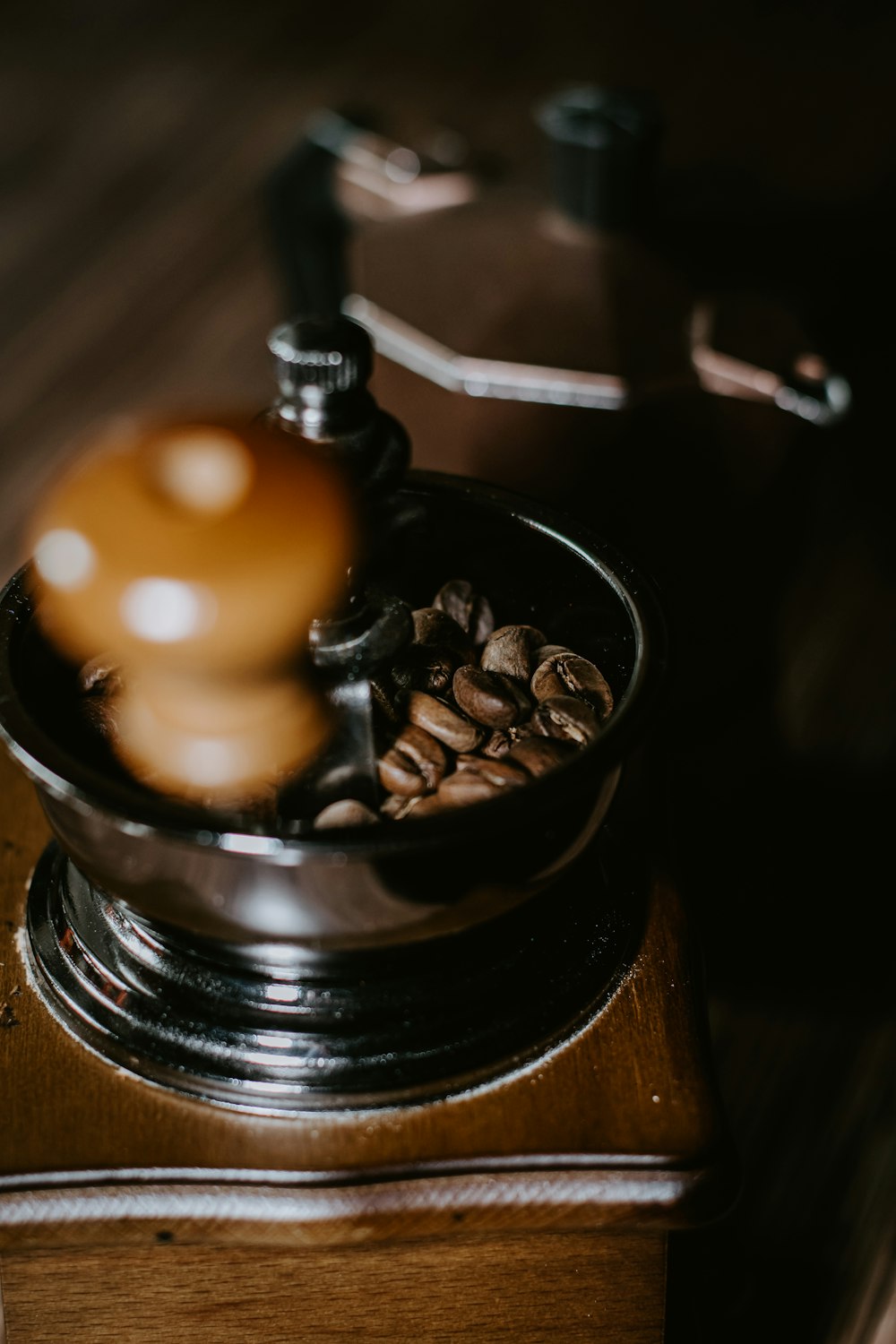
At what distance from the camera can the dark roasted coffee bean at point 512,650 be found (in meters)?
0.60

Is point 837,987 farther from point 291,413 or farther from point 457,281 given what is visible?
point 291,413

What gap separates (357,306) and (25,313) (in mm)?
1226

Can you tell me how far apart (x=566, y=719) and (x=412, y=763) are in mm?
71

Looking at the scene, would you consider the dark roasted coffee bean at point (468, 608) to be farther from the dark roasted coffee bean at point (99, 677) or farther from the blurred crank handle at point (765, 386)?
the blurred crank handle at point (765, 386)

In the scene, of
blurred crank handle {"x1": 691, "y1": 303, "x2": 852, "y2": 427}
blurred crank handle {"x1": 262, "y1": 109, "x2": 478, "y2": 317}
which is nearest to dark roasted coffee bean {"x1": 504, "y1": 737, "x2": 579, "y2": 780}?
blurred crank handle {"x1": 691, "y1": 303, "x2": 852, "y2": 427}

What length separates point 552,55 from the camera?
258 centimetres

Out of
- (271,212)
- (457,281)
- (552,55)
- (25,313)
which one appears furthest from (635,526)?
(552,55)

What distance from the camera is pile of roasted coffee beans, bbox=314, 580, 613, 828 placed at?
52 cm

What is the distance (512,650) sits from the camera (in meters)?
0.61

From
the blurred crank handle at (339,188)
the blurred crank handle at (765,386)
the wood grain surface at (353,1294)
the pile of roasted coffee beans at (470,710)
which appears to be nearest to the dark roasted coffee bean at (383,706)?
the pile of roasted coffee beans at (470,710)

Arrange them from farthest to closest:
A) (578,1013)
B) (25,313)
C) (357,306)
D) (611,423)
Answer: (25,313), (357,306), (611,423), (578,1013)

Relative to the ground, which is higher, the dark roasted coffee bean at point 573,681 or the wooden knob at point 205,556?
the wooden knob at point 205,556

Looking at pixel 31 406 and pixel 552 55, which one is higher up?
pixel 552 55

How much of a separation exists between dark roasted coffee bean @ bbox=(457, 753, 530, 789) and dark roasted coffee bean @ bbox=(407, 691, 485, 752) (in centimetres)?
2
